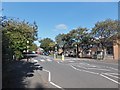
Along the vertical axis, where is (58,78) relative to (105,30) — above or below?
below

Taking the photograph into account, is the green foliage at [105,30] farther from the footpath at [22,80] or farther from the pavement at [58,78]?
the footpath at [22,80]

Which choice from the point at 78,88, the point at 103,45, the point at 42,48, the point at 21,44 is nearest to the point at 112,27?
the point at 103,45

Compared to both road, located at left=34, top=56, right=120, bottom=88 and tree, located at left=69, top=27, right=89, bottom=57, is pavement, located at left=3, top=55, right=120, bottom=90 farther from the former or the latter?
tree, located at left=69, top=27, right=89, bottom=57

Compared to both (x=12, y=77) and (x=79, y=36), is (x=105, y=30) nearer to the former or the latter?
(x=79, y=36)

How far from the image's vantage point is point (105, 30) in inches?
2190

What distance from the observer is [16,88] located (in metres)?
13.2

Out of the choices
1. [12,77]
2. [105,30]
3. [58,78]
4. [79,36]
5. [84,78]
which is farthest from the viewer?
[79,36]

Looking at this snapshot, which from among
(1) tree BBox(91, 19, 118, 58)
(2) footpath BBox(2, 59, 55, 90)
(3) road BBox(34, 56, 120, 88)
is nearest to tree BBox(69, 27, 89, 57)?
(1) tree BBox(91, 19, 118, 58)

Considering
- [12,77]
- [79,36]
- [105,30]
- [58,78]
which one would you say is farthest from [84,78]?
[79,36]

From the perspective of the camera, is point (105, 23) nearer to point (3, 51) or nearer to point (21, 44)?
point (21, 44)

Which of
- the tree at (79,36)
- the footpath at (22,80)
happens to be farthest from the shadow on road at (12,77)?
the tree at (79,36)

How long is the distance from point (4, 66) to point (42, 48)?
14093cm

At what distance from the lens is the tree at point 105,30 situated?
5488 cm

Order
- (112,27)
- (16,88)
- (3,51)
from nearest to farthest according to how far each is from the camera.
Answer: (3,51) → (16,88) → (112,27)
